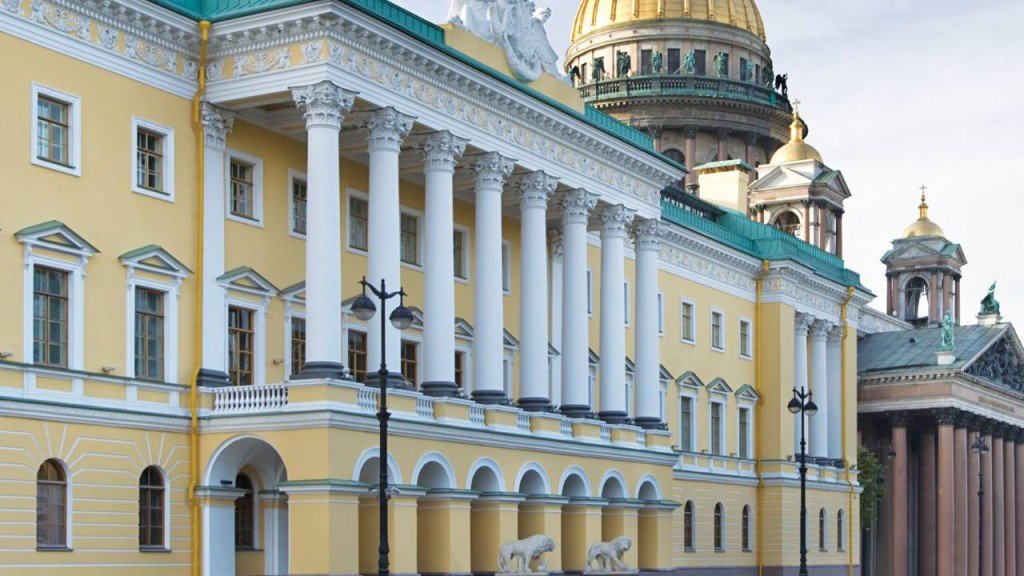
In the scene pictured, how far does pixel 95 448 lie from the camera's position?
34.8 metres

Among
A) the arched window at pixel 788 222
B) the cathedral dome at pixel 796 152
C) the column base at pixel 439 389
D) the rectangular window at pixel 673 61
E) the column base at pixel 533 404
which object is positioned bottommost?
the column base at pixel 533 404

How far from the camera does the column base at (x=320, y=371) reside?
36562 mm

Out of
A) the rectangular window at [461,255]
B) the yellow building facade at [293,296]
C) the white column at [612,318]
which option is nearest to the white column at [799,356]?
the yellow building facade at [293,296]

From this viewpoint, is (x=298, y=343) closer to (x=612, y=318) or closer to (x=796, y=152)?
(x=612, y=318)

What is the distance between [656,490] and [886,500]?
3588 cm

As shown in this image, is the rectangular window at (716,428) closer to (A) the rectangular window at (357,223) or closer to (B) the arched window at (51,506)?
(A) the rectangular window at (357,223)

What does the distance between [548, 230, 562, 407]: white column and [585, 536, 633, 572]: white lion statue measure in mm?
6047

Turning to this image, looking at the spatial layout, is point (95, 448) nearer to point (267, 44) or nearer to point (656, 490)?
point (267, 44)

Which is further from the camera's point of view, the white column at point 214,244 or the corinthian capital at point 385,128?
the corinthian capital at point 385,128

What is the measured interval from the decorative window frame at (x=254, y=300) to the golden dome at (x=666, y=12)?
56.6 meters

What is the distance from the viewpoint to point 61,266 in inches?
1356

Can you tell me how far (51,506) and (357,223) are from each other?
11.7m

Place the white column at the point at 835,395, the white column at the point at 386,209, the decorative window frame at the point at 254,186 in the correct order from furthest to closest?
1. the white column at the point at 835,395
2. the white column at the point at 386,209
3. the decorative window frame at the point at 254,186

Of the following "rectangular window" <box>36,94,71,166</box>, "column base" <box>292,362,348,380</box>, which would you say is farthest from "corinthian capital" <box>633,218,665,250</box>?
"rectangular window" <box>36,94,71,166</box>
